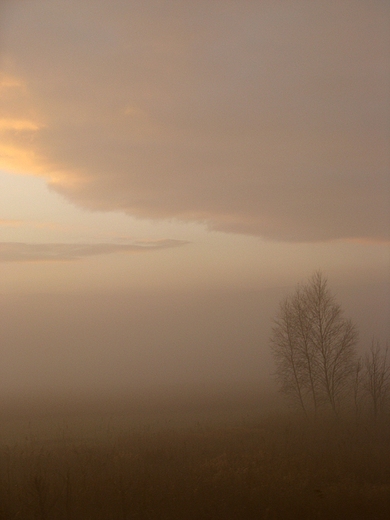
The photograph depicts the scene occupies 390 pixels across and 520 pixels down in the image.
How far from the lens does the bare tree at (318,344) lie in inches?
1064

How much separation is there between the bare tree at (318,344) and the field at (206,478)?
694 centimetres

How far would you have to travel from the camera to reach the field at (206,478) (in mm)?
9586

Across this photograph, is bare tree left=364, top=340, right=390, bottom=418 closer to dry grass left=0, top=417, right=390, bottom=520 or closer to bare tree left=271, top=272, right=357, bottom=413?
bare tree left=271, top=272, right=357, bottom=413

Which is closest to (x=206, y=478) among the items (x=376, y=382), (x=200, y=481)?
(x=200, y=481)

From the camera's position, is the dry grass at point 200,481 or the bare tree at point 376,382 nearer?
the dry grass at point 200,481

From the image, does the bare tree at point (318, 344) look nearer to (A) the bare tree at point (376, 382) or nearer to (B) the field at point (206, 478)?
(A) the bare tree at point (376, 382)

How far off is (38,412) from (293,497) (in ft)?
94.2

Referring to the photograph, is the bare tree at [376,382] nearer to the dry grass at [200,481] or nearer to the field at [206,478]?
the field at [206,478]

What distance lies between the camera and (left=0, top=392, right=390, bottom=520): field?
959cm

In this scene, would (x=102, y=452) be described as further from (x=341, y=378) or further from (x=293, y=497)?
(x=341, y=378)

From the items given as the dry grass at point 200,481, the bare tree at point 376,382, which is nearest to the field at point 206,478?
the dry grass at point 200,481

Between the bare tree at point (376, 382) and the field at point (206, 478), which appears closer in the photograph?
the field at point (206, 478)

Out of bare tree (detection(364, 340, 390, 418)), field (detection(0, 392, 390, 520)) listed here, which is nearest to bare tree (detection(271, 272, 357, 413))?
bare tree (detection(364, 340, 390, 418))

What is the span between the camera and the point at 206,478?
39.0ft
